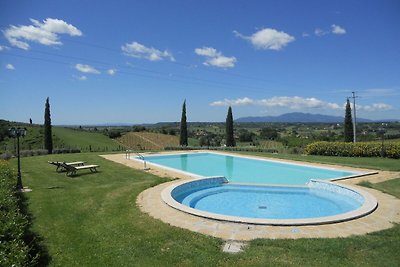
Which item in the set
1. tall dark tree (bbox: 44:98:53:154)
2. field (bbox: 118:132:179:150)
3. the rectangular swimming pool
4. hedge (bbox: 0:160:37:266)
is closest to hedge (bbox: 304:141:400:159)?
the rectangular swimming pool

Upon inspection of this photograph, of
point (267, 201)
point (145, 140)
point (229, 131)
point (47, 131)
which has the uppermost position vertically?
point (47, 131)

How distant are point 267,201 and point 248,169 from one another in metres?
6.80

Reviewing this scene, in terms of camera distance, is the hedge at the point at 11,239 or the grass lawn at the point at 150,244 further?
the grass lawn at the point at 150,244

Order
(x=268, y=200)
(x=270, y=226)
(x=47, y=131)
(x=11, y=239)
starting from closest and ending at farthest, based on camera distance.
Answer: (x=11, y=239)
(x=270, y=226)
(x=268, y=200)
(x=47, y=131)

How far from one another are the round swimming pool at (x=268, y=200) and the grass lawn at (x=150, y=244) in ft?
4.21

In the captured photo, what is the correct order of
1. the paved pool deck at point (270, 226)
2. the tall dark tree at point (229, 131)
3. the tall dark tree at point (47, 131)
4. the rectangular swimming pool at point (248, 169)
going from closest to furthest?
the paved pool deck at point (270, 226) < the rectangular swimming pool at point (248, 169) < the tall dark tree at point (47, 131) < the tall dark tree at point (229, 131)

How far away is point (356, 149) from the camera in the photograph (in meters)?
19.8

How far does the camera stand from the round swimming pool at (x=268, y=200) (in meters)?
8.95

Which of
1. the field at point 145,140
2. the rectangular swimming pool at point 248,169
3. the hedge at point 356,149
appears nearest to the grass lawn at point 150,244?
the rectangular swimming pool at point 248,169

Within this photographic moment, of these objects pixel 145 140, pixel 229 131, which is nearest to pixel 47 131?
pixel 229 131

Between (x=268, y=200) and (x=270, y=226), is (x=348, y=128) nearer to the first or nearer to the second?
(x=268, y=200)

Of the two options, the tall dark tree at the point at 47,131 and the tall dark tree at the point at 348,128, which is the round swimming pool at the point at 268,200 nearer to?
the tall dark tree at the point at 348,128

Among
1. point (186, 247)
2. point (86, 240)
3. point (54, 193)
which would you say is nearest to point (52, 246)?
point (86, 240)

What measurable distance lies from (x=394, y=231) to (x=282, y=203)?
14.1 feet
